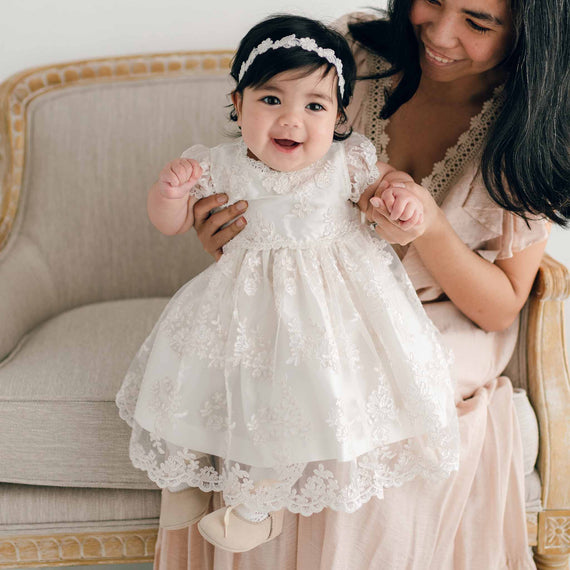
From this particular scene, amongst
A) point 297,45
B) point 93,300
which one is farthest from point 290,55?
point 93,300

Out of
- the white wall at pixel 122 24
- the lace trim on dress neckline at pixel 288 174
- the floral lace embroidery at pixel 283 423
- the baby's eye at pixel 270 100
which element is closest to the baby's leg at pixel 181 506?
the floral lace embroidery at pixel 283 423

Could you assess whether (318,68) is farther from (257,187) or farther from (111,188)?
(111,188)

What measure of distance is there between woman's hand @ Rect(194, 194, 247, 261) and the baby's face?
120mm

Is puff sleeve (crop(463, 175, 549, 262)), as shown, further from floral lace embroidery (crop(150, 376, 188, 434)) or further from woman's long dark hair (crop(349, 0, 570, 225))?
floral lace embroidery (crop(150, 376, 188, 434))

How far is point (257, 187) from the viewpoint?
118 centimetres

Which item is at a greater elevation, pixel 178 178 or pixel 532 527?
pixel 178 178

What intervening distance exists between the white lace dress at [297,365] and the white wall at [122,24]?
96 centimetres

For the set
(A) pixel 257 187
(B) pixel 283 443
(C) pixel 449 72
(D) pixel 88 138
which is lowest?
(B) pixel 283 443

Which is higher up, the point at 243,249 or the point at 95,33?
the point at 95,33

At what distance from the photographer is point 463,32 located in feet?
4.08

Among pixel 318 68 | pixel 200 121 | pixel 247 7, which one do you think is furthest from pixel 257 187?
pixel 247 7

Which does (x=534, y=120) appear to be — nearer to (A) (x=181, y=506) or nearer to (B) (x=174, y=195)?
(B) (x=174, y=195)

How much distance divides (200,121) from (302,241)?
0.85 metres

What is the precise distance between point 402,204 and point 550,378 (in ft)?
2.01
